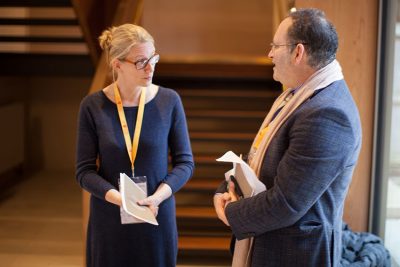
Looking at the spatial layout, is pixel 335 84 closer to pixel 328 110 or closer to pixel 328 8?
pixel 328 110

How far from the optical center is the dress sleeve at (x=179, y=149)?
215 cm

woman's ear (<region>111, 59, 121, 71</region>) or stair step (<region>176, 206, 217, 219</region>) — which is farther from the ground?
woman's ear (<region>111, 59, 121, 71</region>)

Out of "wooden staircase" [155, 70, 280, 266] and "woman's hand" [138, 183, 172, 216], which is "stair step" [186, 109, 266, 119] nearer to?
"wooden staircase" [155, 70, 280, 266]

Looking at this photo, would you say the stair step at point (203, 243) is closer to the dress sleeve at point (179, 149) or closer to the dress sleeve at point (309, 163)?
the dress sleeve at point (179, 149)

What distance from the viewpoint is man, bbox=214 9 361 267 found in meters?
1.43

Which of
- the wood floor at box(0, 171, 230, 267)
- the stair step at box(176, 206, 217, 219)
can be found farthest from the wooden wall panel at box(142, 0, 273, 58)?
the stair step at box(176, 206, 217, 219)

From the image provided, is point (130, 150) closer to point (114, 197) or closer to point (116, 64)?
point (114, 197)

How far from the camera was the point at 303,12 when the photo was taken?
153 cm

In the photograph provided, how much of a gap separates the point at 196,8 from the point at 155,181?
16.3ft

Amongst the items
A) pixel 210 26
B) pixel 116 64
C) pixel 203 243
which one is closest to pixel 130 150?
pixel 116 64

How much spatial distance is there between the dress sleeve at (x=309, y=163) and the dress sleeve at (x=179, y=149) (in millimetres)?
686

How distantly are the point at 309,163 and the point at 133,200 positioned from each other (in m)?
0.74

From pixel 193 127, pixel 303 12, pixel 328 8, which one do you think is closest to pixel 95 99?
pixel 303 12

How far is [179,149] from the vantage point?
2.17 metres
